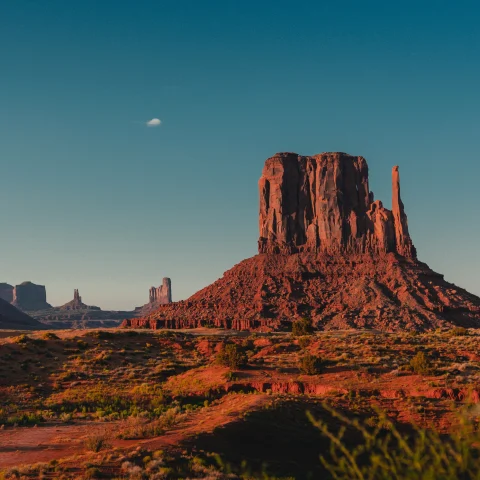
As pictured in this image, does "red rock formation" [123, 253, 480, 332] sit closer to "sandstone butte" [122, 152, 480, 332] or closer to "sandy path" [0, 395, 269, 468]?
"sandstone butte" [122, 152, 480, 332]

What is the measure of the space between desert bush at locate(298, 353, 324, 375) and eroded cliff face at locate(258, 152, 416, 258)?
263ft

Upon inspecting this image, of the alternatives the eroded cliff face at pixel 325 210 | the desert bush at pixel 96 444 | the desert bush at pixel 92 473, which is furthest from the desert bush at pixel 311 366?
the eroded cliff face at pixel 325 210

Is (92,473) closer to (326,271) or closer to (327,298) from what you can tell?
(327,298)

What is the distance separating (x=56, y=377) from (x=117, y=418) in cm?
1440

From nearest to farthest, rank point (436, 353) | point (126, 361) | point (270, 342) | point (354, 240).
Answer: point (436, 353)
point (126, 361)
point (270, 342)
point (354, 240)

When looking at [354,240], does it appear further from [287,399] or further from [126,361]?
[287,399]

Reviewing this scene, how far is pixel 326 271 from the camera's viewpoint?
11300 centimetres

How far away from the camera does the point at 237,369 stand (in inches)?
1567

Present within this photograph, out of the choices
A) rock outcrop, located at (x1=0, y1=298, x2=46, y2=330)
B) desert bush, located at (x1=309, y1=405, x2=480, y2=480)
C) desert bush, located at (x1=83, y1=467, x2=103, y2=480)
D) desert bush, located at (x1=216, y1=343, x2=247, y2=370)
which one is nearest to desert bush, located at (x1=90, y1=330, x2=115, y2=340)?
desert bush, located at (x1=216, y1=343, x2=247, y2=370)

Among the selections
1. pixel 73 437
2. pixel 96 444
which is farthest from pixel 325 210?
pixel 96 444

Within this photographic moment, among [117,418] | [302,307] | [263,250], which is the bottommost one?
[117,418]

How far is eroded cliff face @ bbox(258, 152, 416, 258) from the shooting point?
386 ft

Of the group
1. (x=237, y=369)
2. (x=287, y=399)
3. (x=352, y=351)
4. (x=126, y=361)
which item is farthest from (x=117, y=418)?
(x=352, y=351)

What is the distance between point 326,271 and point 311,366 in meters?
77.0
